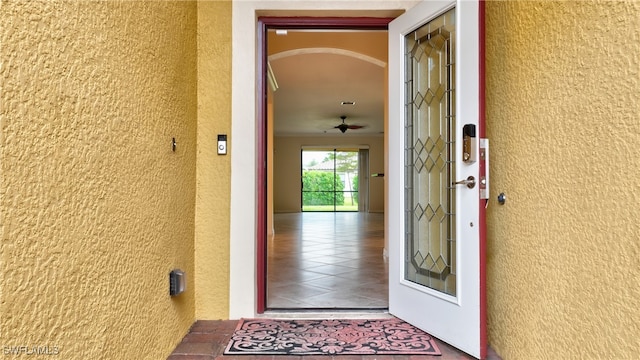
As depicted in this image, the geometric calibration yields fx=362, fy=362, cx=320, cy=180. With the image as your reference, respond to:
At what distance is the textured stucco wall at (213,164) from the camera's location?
2.34m

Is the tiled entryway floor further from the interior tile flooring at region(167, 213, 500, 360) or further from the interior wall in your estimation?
the interior wall

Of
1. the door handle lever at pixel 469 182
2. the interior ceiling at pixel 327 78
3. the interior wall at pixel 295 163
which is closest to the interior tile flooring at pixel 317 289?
the door handle lever at pixel 469 182

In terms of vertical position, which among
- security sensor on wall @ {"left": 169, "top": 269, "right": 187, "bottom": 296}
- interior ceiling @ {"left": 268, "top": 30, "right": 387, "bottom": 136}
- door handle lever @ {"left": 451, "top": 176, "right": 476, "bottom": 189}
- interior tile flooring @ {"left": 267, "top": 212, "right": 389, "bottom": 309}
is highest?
interior ceiling @ {"left": 268, "top": 30, "right": 387, "bottom": 136}

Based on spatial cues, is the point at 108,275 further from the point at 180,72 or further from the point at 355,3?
the point at 355,3

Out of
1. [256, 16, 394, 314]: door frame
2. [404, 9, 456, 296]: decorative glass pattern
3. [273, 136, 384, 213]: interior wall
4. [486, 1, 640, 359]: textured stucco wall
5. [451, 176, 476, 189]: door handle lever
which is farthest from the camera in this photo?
[273, 136, 384, 213]: interior wall

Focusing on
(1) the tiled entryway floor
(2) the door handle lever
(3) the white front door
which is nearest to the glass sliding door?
(3) the white front door

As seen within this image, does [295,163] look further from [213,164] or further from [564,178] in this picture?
[564,178]

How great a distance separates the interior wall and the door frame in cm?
1064

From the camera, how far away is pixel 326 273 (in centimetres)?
369

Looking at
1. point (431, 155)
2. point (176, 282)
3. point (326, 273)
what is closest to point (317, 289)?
point (326, 273)

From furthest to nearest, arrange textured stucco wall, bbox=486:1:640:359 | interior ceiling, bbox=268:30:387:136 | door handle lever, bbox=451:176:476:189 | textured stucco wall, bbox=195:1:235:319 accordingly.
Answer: interior ceiling, bbox=268:30:387:136
textured stucco wall, bbox=195:1:235:319
door handle lever, bbox=451:176:476:189
textured stucco wall, bbox=486:1:640:359

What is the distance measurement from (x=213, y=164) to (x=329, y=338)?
128 centimetres

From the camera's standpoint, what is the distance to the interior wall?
1320 cm

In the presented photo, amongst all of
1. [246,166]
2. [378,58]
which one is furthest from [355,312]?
[378,58]
